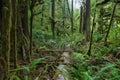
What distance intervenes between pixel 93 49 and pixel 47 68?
12.9 feet

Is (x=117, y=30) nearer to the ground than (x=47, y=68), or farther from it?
farther from it

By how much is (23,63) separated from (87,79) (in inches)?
92.1

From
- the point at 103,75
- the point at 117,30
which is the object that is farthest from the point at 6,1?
the point at 117,30

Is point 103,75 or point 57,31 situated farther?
point 57,31

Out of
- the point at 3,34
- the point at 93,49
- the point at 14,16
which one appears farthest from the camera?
the point at 93,49

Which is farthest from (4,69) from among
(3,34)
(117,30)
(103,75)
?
(117,30)

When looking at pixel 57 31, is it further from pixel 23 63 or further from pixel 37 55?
pixel 23 63

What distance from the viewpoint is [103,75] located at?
18.6 feet

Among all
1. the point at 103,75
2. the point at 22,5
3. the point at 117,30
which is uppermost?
the point at 22,5

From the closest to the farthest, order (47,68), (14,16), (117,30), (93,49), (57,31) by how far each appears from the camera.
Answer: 1. (14,16)
2. (47,68)
3. (93,49)
4. (117,30)
5. (57,31)

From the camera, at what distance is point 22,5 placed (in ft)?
23.1

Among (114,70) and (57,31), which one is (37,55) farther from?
(57,31)

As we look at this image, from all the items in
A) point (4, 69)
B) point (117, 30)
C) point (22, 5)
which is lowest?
point (4, 69)

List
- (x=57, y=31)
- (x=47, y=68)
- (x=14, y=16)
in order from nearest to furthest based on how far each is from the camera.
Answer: (x=14, y=16) → (x=47, y=68) → (x=57, y=31)
